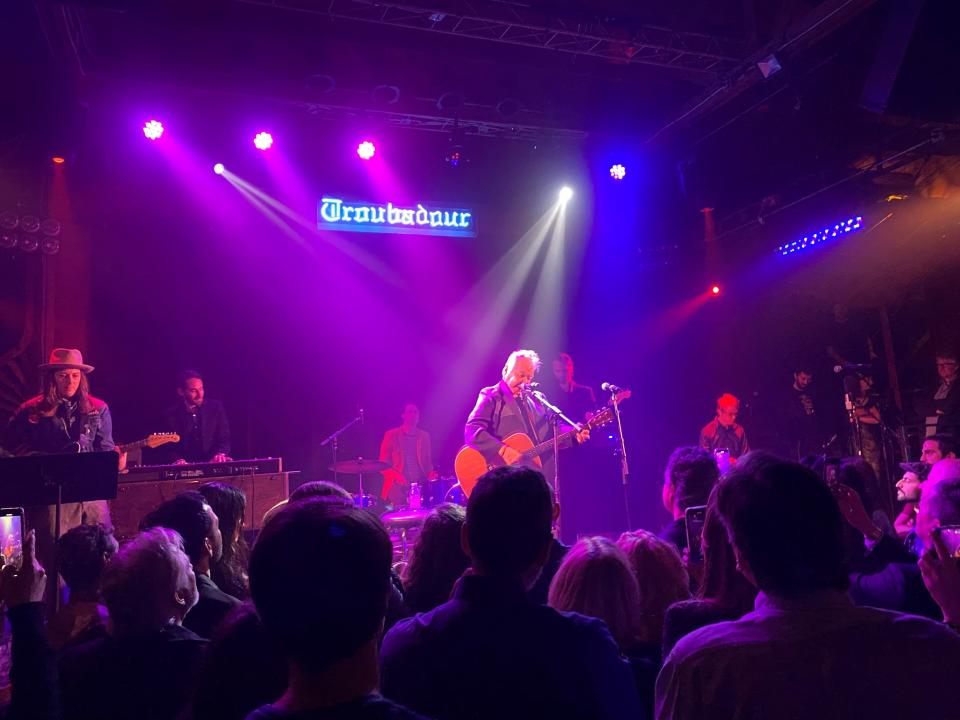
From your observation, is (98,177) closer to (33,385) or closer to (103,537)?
(33,385)

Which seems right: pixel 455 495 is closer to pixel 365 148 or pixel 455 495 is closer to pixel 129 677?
pixel 365 148

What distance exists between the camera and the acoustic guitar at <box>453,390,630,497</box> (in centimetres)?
761

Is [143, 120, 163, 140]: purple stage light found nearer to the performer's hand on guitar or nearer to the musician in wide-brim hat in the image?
the musician in wide-brim hat

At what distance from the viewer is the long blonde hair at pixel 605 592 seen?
204cm

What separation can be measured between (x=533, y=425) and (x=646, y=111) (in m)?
4.47

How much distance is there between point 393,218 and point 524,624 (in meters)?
8.70

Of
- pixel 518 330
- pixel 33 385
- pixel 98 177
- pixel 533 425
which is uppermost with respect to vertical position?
pixel 98 177

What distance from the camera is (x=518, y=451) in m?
7.61

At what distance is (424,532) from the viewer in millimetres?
2625

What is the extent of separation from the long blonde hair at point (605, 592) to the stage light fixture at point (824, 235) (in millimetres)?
10106

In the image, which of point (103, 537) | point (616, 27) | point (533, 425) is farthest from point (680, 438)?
point (103, 537)

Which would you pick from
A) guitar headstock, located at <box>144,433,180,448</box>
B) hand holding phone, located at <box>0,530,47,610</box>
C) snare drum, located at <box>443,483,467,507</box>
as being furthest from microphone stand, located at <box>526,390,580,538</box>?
hand holding phone, located at <box>0,530,47,610</box>

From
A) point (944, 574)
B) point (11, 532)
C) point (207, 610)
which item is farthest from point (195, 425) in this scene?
point (944, 574)

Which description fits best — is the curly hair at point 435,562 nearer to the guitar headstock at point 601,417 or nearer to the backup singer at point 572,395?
the guitar headstock at point 601,417
